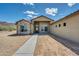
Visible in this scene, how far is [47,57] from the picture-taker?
21.5 feet

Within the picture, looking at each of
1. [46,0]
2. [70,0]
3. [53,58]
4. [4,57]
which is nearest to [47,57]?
[53,58]

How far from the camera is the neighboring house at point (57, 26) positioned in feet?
37.1

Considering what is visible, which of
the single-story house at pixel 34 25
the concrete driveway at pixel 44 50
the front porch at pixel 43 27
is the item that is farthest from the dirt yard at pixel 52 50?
the front porch at pixel 43 27

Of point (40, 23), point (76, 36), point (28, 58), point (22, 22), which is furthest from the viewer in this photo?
point (40, 23)

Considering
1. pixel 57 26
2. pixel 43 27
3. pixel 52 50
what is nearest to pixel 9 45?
pixel 52 50

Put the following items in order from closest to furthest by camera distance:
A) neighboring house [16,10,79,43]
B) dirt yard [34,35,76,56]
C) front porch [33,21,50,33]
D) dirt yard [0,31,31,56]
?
dirt yard [34,35,76,56]
dirt yard [0,31,31,56]
neighboring house [16,10,79,43]
front porch [33,21,50,33]

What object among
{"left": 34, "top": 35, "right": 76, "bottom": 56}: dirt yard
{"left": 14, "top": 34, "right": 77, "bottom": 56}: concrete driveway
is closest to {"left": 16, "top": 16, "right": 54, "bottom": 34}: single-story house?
{"left": 14, "top": 34, "right": 77, "bottom": 56}: concrete driveway

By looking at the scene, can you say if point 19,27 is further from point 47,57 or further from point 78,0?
point 47,57

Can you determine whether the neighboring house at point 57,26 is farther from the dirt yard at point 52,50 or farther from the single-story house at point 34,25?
the dirt yard at point 52,50

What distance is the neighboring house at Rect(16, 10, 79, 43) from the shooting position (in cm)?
1130

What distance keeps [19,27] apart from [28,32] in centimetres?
179

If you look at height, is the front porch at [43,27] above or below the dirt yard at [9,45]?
above

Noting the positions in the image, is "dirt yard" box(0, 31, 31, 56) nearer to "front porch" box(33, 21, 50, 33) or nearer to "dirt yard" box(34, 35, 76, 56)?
"dirt yard" box(34, 35, 76, 56)

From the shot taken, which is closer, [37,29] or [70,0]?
[70,0]
